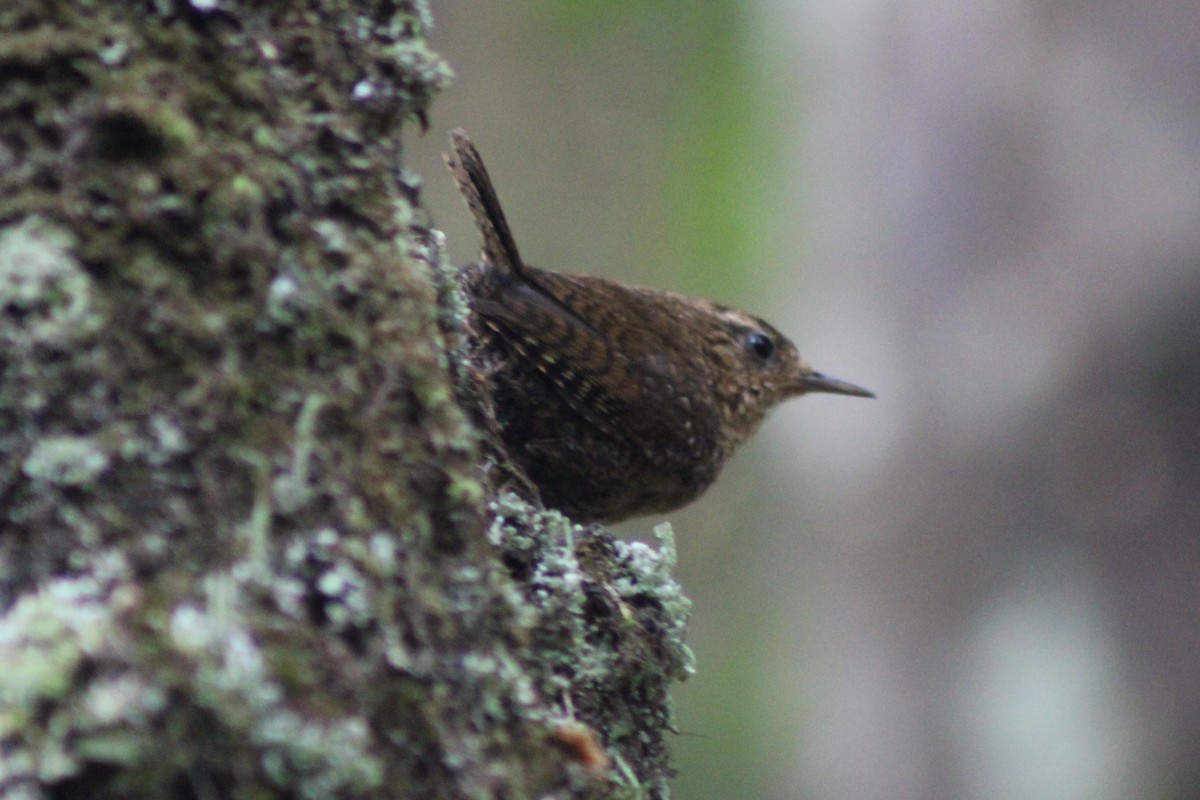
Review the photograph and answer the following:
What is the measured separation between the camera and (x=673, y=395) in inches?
150

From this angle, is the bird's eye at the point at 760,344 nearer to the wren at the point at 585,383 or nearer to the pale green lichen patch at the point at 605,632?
the wren at the point at 585,383

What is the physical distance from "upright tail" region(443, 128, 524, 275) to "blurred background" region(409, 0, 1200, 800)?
280 cm

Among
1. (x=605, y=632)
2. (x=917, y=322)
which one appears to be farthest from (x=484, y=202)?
(x=917, y=322)

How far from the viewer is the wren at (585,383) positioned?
3395mm

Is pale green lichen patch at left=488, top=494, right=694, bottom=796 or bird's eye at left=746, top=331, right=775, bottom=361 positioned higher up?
pale green lichen patch at left=488, top=494, right=694, bottom=796

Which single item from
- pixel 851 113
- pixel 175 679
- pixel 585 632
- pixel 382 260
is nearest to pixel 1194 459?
pixel 851 113

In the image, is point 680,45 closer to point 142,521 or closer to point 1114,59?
point 1114,59

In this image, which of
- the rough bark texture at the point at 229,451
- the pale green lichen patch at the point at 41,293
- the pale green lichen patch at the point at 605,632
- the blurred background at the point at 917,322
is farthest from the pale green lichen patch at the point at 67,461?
the blurred background at the point at 917,322

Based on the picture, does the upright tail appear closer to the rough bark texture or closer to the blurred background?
the rough bark texture

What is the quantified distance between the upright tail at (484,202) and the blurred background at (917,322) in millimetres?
2799

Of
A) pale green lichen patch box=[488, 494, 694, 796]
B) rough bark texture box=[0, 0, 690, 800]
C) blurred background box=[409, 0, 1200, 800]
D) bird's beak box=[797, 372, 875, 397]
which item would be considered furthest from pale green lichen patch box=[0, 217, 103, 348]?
blurred background box=[409, 0, 1200, 800]

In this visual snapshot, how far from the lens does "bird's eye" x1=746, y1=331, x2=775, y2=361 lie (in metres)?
4.60

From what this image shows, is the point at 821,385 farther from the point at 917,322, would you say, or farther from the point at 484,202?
the point at 484,202

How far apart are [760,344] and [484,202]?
1567mm
